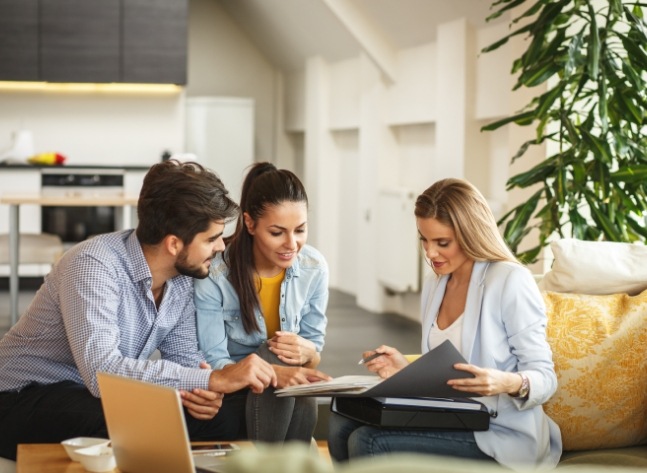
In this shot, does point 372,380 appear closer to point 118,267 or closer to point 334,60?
point 118,267

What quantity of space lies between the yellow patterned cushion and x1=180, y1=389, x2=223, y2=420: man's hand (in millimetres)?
903

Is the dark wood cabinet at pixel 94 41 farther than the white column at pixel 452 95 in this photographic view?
Yes

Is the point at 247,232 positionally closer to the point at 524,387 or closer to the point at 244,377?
the point at 244,377

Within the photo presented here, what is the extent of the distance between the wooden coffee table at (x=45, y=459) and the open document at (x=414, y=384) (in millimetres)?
213

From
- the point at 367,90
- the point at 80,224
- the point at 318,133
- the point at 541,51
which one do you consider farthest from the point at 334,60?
the point at 541,51

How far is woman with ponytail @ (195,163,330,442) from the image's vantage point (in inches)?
108

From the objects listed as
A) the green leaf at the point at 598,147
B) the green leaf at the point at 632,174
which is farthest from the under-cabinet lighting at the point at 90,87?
the green leaf at the point at 632,174

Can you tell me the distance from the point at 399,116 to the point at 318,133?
226cm

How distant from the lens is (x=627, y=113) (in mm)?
3793

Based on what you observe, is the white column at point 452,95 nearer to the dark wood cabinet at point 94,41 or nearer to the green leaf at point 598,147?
the green leaf at point 598,147

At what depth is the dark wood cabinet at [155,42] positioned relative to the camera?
9086 millimetres

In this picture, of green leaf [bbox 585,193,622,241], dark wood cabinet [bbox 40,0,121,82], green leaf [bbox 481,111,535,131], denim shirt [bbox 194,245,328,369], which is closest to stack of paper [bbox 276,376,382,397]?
denim shirt [bbox 194,245,328,369]

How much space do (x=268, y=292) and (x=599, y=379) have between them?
0.93 metres

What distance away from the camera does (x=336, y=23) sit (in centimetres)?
843
